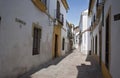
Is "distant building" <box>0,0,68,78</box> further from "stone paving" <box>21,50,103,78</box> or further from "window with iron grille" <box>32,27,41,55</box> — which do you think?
"stone paving" <box>21,50,103,78</box>

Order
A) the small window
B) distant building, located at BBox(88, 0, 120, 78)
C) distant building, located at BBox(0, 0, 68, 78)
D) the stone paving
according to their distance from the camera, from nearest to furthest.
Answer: distant building, located at BBox(88, 0, 120, 78), distant building, located at BBox(0, 0, 68, 78), the stone paving, the small window

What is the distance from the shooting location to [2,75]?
5.62 metres

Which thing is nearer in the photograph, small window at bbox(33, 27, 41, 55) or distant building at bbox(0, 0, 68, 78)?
distant building at bbox(0, 0, 68, 78)

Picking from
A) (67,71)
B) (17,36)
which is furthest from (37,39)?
(17,36)

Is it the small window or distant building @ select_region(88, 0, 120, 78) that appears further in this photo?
the small window

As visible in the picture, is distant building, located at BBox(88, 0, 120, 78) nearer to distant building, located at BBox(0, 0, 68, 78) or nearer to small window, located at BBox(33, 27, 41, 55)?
distant building, located at BBox(0, 0, 68, 78)

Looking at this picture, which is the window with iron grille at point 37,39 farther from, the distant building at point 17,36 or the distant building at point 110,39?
the distant building at point 110,39

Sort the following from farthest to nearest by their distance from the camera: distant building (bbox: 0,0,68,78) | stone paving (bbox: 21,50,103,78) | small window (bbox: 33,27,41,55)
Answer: small window (bbox: 33,27,41,55), stone paving (bbox: 21,50,103,78), distant building (bbox: 0,0,68,78)

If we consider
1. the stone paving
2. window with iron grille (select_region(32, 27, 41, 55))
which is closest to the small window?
window with iron grille (select_region(32, 27, 41, 55))

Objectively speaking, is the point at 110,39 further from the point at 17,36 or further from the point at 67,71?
the point at 67,71

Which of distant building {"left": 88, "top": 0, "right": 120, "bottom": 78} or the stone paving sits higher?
distant building {"left": 88, "top": 0, "right": 120, "bottom": 78}

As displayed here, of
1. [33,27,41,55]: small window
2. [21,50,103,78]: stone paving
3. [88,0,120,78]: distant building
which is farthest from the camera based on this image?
[33,27,41,55]: small window

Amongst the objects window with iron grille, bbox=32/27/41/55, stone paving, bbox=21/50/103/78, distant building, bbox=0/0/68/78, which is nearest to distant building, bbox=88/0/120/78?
stone paving, bbox=21/50/103/78

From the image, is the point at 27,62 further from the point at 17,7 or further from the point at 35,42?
the point at 17,7
